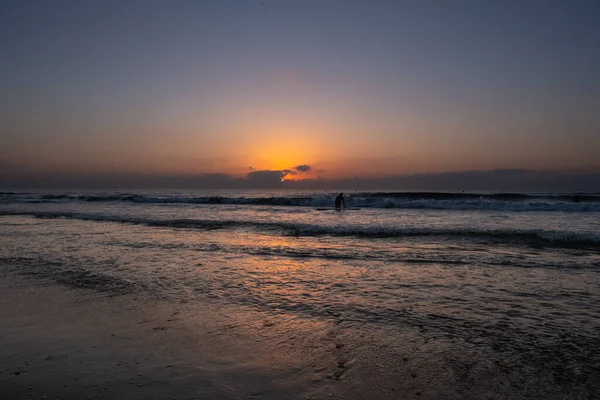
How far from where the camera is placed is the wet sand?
12.2 feet

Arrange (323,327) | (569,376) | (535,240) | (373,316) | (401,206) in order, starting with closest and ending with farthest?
1. (569,376)
2. (323,327)
3. (373,316)
4. (535,240)
5. (401,206)

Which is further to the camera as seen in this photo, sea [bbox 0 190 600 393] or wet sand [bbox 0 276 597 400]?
sea [bbox 0 190 600 393]

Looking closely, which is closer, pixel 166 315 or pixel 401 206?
pixel 166 315

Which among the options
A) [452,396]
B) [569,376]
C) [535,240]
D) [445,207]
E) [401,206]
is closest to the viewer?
[452,396]

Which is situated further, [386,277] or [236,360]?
[386,277]

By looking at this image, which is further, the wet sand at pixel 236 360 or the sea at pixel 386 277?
the sea at pixel 386 277

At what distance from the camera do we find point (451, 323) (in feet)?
18.8

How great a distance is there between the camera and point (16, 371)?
4.07 meters

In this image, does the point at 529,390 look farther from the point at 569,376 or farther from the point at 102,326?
the point at 102,326

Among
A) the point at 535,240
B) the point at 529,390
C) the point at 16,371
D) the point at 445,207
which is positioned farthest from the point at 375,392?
the point at 445,207

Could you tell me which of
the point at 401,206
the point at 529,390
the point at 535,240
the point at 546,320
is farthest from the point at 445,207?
Answer: the point at 529,390

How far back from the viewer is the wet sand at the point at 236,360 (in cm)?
371

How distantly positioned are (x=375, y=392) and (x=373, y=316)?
2363 millimetres

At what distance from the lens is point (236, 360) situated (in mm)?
4387
